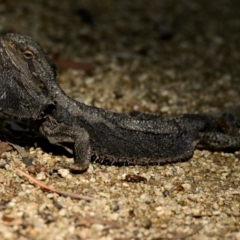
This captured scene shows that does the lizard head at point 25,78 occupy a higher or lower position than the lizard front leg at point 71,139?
higher

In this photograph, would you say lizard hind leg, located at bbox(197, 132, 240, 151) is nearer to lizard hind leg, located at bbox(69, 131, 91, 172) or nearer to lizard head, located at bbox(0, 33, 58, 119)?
lizard hind leg, located at bbox(69, 131, 91, 172)

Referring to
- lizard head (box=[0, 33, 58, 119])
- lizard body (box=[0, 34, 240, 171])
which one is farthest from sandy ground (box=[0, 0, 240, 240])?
lizard head (box=[0, 33, 58, 119])

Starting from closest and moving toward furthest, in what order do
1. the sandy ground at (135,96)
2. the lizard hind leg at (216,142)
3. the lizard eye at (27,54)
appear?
the sandy ground at (135,96)
the lizard eye at (27,54)
the lizard hind leg at (216,142)

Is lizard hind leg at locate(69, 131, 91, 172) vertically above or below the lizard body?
below

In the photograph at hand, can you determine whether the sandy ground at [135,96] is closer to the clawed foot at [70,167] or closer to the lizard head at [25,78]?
the clawed foot at [70,167]

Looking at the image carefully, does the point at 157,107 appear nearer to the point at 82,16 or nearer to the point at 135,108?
the point at 135,108

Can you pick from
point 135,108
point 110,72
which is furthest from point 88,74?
point 135,108

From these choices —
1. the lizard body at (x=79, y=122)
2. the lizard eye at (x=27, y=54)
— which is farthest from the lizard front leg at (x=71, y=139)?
the lizard eye at (x=27, y=54)

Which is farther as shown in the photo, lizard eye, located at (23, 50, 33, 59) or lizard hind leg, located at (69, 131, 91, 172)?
lizard hind leg, located at (69, 131, 91, 172)
